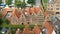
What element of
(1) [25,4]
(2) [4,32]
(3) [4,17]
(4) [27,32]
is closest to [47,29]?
(4) [27,32]

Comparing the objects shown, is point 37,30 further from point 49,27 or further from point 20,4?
point 20,4

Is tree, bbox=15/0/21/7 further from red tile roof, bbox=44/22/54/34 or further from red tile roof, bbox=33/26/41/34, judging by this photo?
red tile roof, bbox=33/26/41/34

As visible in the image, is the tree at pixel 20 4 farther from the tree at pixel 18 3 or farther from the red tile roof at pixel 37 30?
the red tile roof at pixel 37 30

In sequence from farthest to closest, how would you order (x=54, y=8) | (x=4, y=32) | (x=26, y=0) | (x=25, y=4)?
(x=26, y=0)
(x=25, y=4)
(x=54, y=8)
(x=4, y=32)

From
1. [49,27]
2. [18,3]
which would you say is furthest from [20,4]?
[49,27]

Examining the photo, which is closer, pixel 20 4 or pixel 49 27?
pixel 49 27

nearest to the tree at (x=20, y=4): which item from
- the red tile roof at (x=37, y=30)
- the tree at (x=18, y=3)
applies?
the tree at (x=18, y=3)

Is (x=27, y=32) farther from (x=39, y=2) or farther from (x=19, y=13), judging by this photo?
(x=39, y=2)

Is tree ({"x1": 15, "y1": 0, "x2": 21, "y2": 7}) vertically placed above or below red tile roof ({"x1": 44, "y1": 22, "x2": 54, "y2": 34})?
above

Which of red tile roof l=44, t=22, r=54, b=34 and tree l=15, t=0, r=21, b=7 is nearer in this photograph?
red tile roof l=44, t=22, r=54, b=34

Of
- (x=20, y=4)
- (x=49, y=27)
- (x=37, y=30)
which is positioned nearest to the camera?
(x=37, y=30)

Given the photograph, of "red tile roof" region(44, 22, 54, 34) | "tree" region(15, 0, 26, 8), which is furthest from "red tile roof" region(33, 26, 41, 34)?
"tree" region(15, 0, 26, 8)
